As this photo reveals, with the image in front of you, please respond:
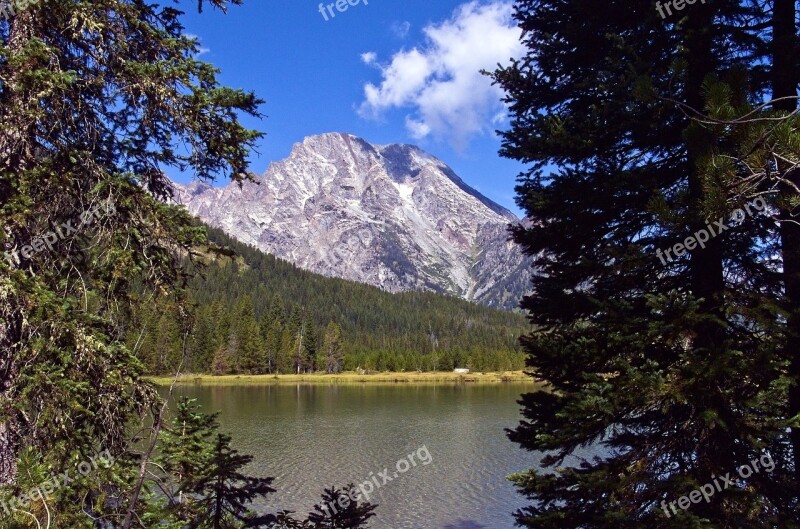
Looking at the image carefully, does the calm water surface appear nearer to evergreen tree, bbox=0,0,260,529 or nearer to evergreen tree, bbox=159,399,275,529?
evergreen tree, bbox=159,399,275,529

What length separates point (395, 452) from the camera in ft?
117

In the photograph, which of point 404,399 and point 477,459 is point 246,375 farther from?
point 477,459

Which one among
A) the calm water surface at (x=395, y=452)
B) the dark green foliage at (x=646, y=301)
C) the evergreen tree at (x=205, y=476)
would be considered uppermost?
the dark green foliage at (x=646, y=301)

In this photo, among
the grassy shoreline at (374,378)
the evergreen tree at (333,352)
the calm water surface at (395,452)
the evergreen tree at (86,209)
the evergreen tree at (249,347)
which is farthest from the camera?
the evergreen tree at (333,352)

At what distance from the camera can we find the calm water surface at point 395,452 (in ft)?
79.0

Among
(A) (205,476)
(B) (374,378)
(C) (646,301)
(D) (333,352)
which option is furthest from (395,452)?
(D) (333,352)

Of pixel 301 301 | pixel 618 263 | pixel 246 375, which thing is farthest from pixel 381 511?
pixel 301 301

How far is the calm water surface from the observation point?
2409cm

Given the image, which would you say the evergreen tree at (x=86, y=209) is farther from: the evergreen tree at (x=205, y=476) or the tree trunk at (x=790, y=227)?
the tree trunk at (x=790, y=227)

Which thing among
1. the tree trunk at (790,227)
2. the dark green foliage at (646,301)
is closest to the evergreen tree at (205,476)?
the dark green foliage at (646,301)

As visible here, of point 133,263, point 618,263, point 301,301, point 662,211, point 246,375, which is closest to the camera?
point 662,211

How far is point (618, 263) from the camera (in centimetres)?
726

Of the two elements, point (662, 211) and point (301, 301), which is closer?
point (662, 211)

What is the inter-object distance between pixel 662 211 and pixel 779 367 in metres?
2.63
